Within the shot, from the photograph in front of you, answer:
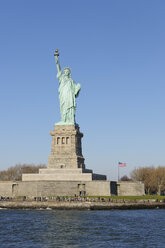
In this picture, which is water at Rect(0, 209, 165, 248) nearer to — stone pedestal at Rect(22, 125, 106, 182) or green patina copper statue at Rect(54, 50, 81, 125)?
→ stone pedestal at Rect(22, 125, 106, 182)

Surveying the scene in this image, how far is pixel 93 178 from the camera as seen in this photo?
202 ft

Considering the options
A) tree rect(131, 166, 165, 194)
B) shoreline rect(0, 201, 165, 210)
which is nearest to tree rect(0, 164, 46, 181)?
tree rect(131, 166, 165, 194)

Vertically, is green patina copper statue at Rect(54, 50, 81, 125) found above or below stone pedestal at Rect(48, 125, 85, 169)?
above

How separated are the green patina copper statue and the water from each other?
2850 cm

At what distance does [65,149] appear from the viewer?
64188 millimetres

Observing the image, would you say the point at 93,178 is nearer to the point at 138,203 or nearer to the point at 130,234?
the point at 138,203

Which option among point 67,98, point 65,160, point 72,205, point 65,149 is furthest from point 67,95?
point 72,205

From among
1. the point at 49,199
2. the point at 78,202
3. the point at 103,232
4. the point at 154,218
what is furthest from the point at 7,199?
the point at 103,232

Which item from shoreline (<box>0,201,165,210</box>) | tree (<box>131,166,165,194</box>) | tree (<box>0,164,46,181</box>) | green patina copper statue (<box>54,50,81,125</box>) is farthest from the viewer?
tree (<box>0,164,46,181</box>)

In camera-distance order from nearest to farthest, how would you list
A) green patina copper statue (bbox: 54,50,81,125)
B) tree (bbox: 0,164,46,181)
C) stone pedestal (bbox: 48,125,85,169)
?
stone pedestal (bbox: 48,125,85,169) → green patina copper statue (bbox: 54,50,81,125) → tree (bbox: 0,164,46,181)

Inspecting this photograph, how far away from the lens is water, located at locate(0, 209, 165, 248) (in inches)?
1038

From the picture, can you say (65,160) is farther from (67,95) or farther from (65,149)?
(67,95)

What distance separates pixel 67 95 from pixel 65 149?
1028 centimetres

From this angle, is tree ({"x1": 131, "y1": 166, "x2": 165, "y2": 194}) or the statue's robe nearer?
the statue's robe
